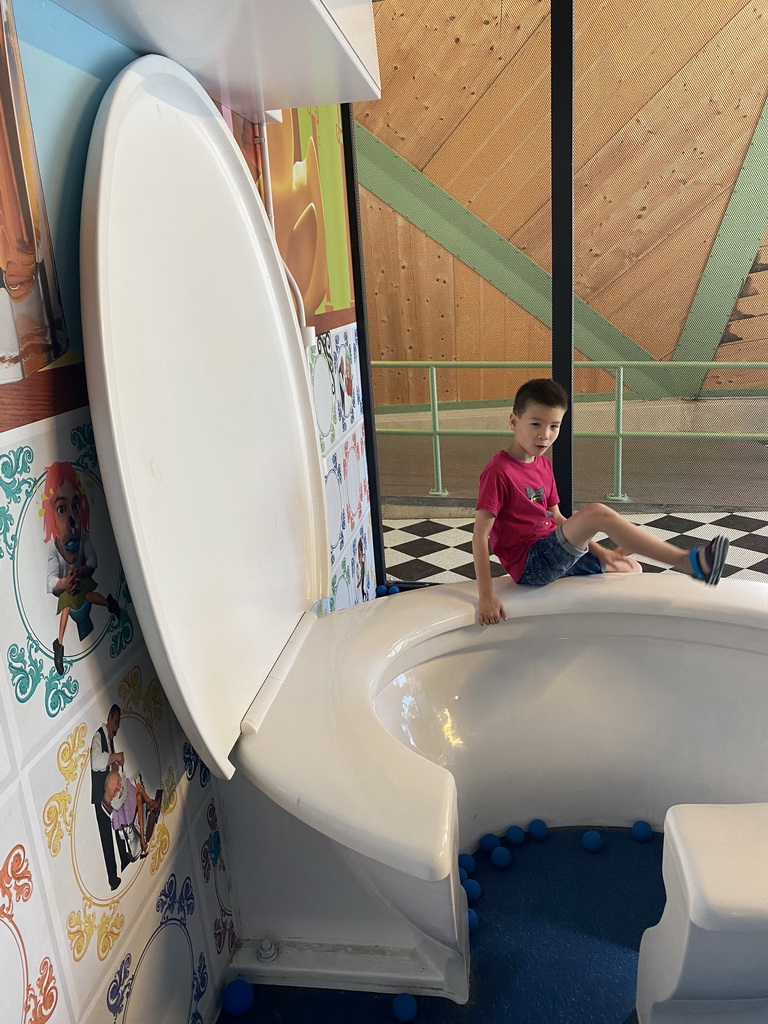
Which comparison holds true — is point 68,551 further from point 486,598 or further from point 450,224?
point 450,224

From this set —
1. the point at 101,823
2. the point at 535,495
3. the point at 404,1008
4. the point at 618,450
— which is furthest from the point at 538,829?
the point at 618,450

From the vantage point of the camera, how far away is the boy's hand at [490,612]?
1247 millimetres

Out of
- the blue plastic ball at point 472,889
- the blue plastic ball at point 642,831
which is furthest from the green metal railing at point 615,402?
the blue plastic ball at point 472,889

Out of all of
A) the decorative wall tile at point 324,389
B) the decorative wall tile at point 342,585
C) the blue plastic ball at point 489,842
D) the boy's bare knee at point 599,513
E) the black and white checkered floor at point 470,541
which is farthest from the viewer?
the black and white checkered floor at point 470,541

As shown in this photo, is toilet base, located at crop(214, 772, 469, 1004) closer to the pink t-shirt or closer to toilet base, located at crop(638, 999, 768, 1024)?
toilet base, located at crop(638, 999, 768, 1024)

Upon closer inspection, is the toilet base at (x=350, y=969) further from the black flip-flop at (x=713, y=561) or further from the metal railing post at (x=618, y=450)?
the metal railing post at (x=618, y=450)

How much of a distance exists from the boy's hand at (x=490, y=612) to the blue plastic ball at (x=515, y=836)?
40 centimetres

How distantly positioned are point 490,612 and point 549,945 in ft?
1.66

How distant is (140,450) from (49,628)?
0.17 m

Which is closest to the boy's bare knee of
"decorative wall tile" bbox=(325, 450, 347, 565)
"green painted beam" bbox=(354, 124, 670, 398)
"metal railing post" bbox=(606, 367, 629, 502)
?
"decorative wall tile" bbox=(325, 450, 347, 565)

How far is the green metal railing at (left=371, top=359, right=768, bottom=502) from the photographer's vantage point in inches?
102

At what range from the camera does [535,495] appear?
1.62 m

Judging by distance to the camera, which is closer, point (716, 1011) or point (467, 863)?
point (716, 1011)

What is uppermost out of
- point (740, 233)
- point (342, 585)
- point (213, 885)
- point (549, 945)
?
point (740, 233)
